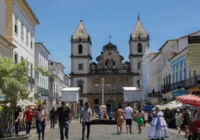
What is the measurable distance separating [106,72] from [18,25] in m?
57.8

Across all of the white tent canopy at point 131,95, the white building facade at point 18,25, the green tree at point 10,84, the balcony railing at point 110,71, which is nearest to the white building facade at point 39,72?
the white building facade at point 18,25

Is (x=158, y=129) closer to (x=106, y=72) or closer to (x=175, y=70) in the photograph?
(x=175, y=70)

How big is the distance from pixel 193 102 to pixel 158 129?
6.00 ft

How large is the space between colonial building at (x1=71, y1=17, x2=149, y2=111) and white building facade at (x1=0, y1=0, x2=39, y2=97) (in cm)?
4885

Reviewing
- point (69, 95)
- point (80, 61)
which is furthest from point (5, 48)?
point (80, 61)

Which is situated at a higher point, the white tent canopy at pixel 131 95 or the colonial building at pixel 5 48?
the colonial building at pixel 5 48

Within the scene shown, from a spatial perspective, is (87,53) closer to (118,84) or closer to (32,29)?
(118,84)

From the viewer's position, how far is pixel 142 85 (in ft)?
262

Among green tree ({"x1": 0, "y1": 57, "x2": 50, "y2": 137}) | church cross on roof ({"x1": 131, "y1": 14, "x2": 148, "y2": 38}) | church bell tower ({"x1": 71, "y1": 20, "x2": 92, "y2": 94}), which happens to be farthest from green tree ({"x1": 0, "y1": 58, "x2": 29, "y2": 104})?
church cross on roof ({"x1": 131, "y1": 14, "x2": 148, "y2": 38})

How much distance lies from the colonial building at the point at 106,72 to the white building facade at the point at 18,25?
48849 millimetres

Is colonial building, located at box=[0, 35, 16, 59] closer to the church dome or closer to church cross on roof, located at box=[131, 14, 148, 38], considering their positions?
the church dome

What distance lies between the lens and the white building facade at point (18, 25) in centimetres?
3180

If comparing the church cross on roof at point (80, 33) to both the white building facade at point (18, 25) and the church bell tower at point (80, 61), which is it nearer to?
Answer: the church bell tower at point (80, 61)

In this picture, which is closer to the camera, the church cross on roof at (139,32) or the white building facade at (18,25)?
the white building facade at (18,25)
